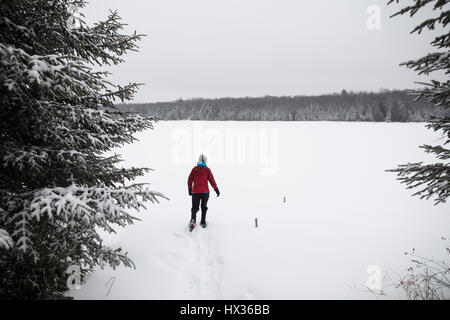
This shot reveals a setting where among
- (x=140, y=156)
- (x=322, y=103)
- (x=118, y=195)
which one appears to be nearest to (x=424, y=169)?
(x=118, y=195)

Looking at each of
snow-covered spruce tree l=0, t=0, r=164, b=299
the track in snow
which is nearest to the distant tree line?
the track in snow

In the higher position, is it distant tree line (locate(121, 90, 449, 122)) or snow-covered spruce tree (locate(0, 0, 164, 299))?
distant tree line (locate(121, 90, 449, 122))

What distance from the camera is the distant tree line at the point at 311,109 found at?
227 ft

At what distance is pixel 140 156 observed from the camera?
2034 centimetres

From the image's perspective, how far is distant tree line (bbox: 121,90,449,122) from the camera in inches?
2726

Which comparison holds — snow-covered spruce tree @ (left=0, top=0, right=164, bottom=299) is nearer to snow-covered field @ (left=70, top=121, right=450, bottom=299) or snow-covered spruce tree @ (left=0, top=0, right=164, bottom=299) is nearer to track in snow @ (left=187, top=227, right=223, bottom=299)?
snow-covered field @ (left=70, top=121, right=450, bottom=299)

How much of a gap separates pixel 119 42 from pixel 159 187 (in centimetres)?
933

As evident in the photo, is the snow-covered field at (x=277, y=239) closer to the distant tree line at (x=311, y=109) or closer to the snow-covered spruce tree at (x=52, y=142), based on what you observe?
the snow-covered spruce tree at (x=52, y=142)

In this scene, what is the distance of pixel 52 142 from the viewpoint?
3.38 m

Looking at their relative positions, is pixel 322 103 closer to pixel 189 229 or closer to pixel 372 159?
pixel 372 159

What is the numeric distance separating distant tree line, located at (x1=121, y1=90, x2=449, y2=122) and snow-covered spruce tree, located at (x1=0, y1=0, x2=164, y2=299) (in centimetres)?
6324

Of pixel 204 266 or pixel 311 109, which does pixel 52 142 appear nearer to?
pixel 204 266

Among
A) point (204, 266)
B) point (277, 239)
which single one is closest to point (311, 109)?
point (277, 239)

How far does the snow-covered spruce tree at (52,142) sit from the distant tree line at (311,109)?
6324 cm
